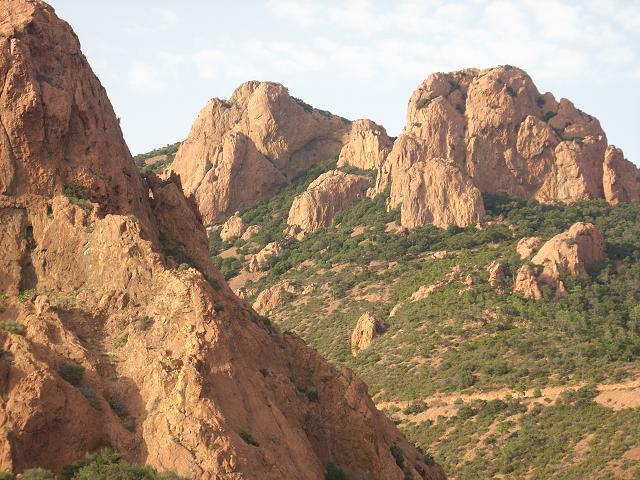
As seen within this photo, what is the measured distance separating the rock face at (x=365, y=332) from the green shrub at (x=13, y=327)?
→ 55762 mm

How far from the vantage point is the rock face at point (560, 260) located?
86.8 m

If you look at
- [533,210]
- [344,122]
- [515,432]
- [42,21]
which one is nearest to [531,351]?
[515,432]

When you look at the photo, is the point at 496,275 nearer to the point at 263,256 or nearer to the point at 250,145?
the point at 263,256

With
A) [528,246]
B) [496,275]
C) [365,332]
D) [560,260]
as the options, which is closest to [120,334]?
[365,332]

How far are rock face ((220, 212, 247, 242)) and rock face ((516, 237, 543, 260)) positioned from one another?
37.3 m

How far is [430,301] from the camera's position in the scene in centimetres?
8981

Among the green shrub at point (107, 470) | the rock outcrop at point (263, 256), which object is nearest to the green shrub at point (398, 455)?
the green shrub at point (107, 470)

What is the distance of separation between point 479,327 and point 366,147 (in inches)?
1861

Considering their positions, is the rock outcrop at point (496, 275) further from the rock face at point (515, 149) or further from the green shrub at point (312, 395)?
the green shrub at point (312, 395)

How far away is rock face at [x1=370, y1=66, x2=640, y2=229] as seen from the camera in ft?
375

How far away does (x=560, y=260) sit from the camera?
88375mm

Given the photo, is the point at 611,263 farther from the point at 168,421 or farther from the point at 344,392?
the point at 168,421

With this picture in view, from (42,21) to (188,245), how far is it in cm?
939

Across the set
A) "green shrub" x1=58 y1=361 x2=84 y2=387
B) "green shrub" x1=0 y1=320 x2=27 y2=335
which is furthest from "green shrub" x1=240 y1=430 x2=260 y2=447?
"green shrub" x1=0 y1=320 x2=27 y2=335
